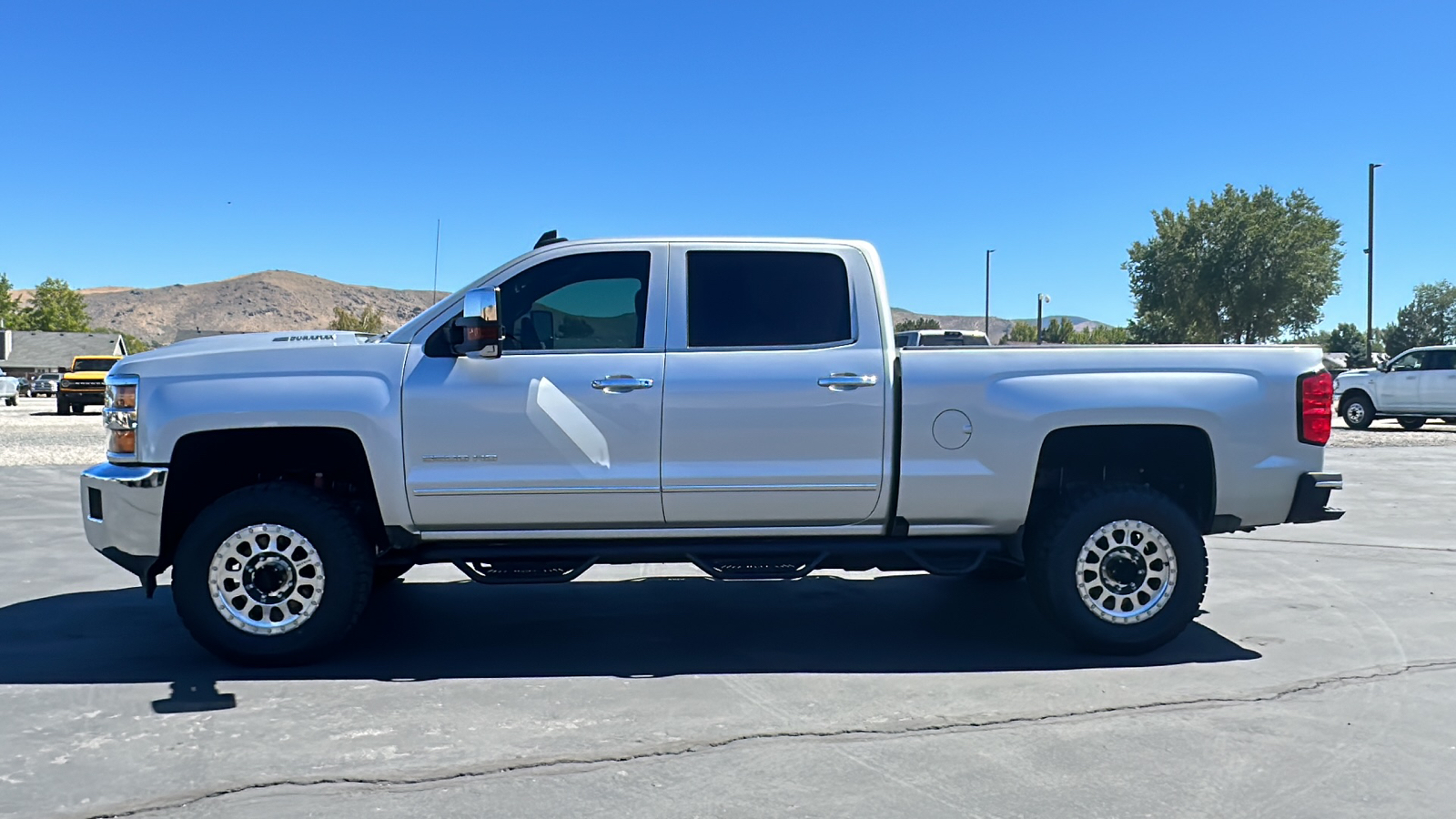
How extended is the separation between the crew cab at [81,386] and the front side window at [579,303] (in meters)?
33.4

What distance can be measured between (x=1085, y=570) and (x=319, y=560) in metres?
3.74

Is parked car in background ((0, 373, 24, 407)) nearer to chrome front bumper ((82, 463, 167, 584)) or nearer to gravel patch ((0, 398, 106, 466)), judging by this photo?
gravel patch ((0, 398, 106, 466))

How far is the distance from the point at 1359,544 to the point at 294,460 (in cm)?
821

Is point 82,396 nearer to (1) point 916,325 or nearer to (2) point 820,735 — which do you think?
(2) point 820,735

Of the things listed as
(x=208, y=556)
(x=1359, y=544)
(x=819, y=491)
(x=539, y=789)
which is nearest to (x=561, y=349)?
(x=819, y=491)

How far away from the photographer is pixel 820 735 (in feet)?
14.2

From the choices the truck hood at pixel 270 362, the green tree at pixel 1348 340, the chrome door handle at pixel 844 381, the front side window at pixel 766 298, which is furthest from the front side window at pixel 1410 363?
the green tree at pixel 1348 340

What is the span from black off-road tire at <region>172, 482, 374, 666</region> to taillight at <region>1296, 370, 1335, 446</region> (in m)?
4.68

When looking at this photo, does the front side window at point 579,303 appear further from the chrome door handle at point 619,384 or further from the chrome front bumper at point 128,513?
the chrome front bumper at point 128,513

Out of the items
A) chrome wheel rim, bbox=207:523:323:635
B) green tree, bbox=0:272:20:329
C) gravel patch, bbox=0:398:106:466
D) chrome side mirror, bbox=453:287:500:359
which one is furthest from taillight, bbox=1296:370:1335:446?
green tree, bbox=0:272:20:329

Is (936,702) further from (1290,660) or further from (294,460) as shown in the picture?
(294,460)

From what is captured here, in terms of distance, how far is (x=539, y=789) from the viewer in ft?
12.4

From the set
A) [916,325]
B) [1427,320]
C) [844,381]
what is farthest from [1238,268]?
[844,381]

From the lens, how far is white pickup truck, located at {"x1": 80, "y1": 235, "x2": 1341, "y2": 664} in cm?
529
